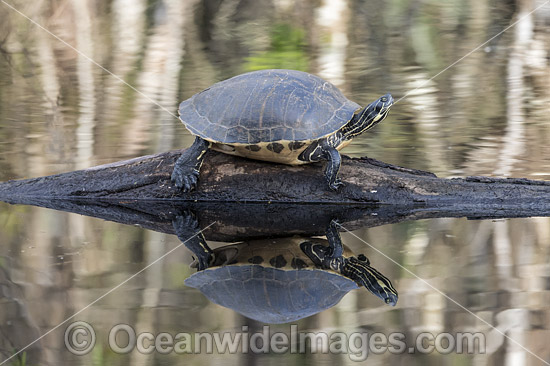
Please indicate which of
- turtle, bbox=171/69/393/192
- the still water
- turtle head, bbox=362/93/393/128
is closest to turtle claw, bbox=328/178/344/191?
turtle, bbox=171/69/393/192

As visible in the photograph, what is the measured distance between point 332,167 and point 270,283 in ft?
4.20

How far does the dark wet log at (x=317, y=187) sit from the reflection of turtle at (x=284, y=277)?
69 centimetres

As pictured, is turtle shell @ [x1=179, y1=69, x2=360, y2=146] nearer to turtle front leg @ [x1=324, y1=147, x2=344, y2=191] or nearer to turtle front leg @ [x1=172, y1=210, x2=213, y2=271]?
turtle front leg @ [x1=324, y1=147, x2=344, y2=191]

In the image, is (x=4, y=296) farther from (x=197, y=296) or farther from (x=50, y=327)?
(x=197, y=296)

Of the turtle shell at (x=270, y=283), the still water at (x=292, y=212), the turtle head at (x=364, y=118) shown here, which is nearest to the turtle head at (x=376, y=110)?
the turtle head at (x=364, y=118)

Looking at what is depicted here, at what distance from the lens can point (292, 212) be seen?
164 inches

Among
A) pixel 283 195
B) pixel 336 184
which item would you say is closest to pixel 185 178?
pixel 283 195

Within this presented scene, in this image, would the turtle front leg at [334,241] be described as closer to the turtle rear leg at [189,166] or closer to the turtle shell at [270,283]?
the turtle shell at [270,283]

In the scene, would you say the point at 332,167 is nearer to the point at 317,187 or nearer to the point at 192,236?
the point at 317,187

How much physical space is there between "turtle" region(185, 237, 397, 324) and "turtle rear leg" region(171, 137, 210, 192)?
851mm

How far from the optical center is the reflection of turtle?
2.69 m

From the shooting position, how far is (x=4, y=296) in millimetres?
2836

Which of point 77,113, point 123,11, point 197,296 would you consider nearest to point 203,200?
point 197,296

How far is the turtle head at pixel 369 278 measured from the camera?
2738mm
